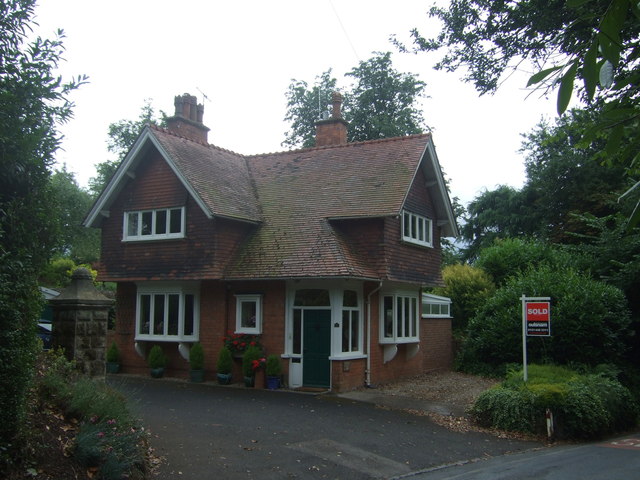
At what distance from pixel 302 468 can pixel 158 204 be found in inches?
480

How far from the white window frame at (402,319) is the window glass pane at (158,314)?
7.10 m

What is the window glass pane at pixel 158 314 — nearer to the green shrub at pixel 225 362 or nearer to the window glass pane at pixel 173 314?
the window glass pane at pixel 173 314

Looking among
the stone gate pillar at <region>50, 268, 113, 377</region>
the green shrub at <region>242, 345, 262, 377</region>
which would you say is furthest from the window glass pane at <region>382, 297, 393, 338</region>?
the stone gate pillar at <region>50, 268, 113, 377</region>

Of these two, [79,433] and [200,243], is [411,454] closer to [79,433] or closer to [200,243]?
[79,433]

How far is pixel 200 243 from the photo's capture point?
18312mm

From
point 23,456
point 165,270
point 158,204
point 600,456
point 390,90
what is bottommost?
point 600,456

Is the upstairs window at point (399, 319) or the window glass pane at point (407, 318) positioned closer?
the upstairs window at point (399, 319)

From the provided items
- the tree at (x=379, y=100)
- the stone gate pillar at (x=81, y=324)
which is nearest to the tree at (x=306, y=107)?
the tree at (x=379, y=100)

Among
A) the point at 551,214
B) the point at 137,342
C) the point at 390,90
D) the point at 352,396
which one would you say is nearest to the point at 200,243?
the point at 137,342

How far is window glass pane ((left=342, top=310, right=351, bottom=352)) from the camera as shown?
17.2m

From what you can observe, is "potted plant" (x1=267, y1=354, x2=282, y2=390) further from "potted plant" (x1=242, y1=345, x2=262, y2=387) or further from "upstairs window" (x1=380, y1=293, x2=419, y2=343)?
"upstairs window" (x1=380, y1=293, x2=419, y2=343)

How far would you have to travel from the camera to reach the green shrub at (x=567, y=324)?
18266 millimetres

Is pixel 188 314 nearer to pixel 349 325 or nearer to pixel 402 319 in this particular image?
pixel 349 325

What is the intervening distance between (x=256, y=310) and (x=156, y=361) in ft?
12.6
